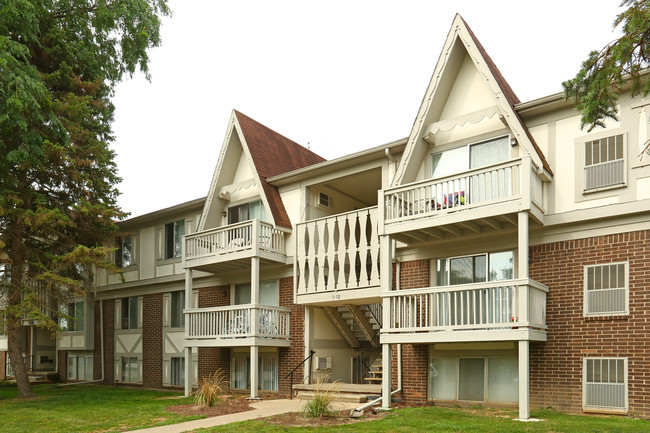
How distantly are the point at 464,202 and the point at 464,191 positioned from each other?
34cm

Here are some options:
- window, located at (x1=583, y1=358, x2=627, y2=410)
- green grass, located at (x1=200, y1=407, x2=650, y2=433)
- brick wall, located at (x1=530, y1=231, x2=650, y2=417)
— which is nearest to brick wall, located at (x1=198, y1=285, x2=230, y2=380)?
green grass, located at (x1=200, y1=407, x2=650, y2=433)

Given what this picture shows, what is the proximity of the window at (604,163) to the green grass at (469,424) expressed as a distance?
501 centimetres

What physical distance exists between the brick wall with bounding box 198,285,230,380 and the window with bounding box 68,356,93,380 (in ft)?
27.4

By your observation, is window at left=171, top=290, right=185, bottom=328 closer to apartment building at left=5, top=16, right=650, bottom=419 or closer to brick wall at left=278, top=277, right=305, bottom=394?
apartment building at left=5, top=16, right=650, bottom=419

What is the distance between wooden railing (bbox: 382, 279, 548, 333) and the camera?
1311cm

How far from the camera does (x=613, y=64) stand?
823 cm

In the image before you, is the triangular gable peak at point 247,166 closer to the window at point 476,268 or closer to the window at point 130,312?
the window at point 476,268

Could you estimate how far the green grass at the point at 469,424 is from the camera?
11055 millimetres

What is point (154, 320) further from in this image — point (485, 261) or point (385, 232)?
point (485, 261)

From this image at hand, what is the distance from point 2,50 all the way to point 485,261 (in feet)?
45.9

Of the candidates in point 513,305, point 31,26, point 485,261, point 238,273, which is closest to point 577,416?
point 513,305

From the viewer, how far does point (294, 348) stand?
772 inches

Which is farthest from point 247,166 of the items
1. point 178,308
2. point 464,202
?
point 464,202

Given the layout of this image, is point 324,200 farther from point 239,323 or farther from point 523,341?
point 523,341
